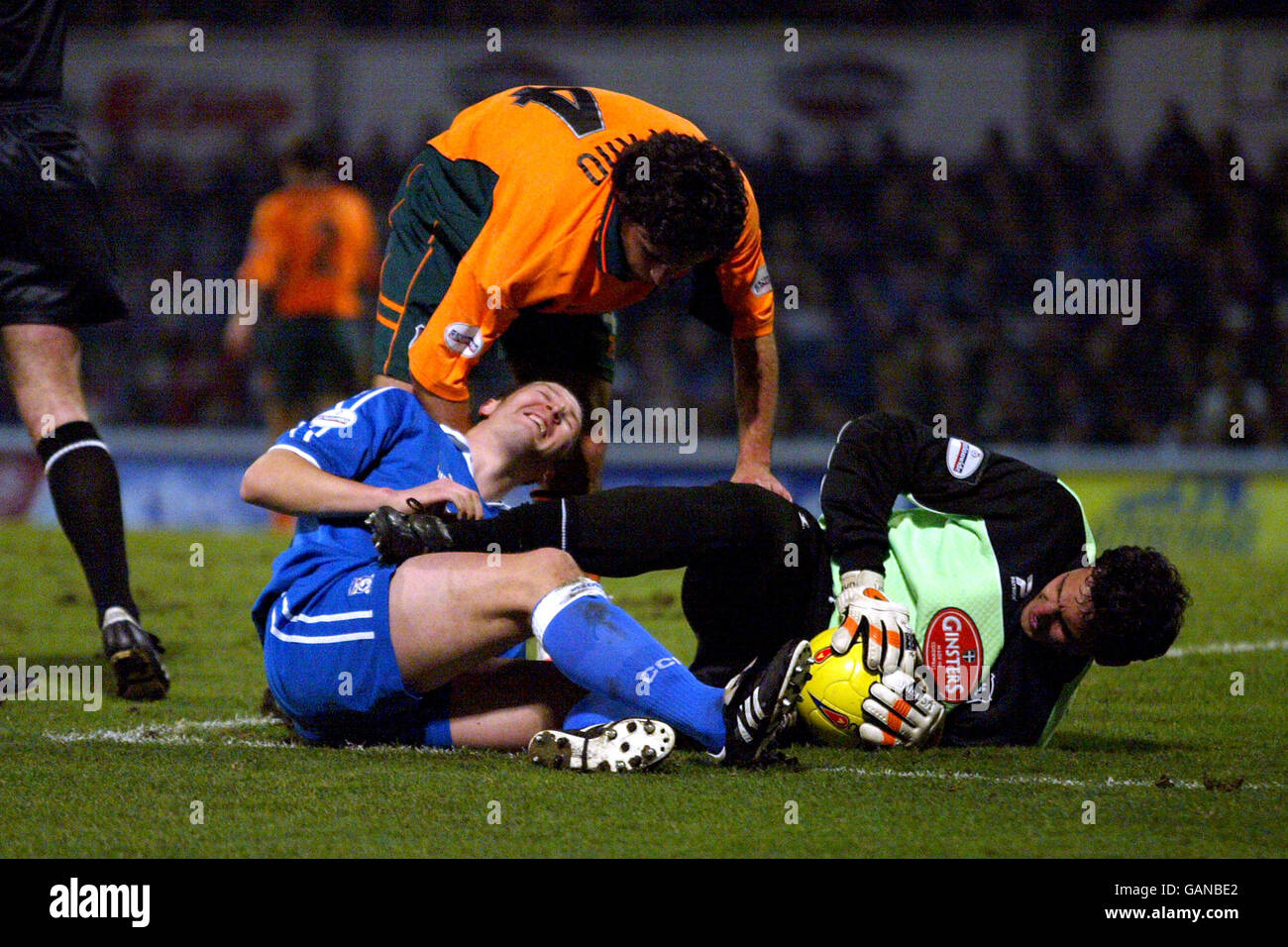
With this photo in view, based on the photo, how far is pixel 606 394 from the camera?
16.6 ft

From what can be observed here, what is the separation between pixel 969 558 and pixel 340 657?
1522 mm

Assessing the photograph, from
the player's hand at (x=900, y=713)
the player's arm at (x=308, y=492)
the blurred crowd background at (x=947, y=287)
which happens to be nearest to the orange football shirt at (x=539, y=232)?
the player's arm at (x=308, y=492)

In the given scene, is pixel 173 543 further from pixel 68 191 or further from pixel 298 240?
pixel 68 191

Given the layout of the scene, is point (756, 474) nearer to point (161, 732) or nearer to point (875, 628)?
point (875, 628)

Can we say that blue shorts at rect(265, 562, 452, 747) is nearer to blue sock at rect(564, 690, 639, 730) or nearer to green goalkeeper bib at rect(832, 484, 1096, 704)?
blue sock at rect(564, 690, 639, 730)

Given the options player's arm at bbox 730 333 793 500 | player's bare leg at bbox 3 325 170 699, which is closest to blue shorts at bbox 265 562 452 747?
player's bare leg at bbox 3 325 170 699

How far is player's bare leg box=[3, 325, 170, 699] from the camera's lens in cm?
407

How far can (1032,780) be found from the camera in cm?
337

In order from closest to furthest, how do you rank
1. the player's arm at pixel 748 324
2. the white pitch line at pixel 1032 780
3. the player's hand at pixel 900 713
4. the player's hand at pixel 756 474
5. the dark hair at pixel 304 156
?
the white pitch line at pixel 1032 780, the player's hand at pixel 900 713, the player's hand at pixel 756 474, the player's arm at pixel 748 324, the dark hair at pixel 304 156

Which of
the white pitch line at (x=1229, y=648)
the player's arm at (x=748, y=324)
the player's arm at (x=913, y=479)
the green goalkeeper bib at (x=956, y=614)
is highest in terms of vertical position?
the player's arm at (x=748, y=324)

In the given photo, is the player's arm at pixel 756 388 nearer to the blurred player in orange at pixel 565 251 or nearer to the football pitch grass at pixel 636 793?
the blurred player in orange at pixel 565 251

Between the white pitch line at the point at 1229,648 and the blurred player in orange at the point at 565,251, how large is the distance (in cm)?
181

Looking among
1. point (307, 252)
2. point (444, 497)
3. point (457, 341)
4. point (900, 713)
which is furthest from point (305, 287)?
point (900, 713)

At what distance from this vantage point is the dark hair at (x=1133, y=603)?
136 inches
